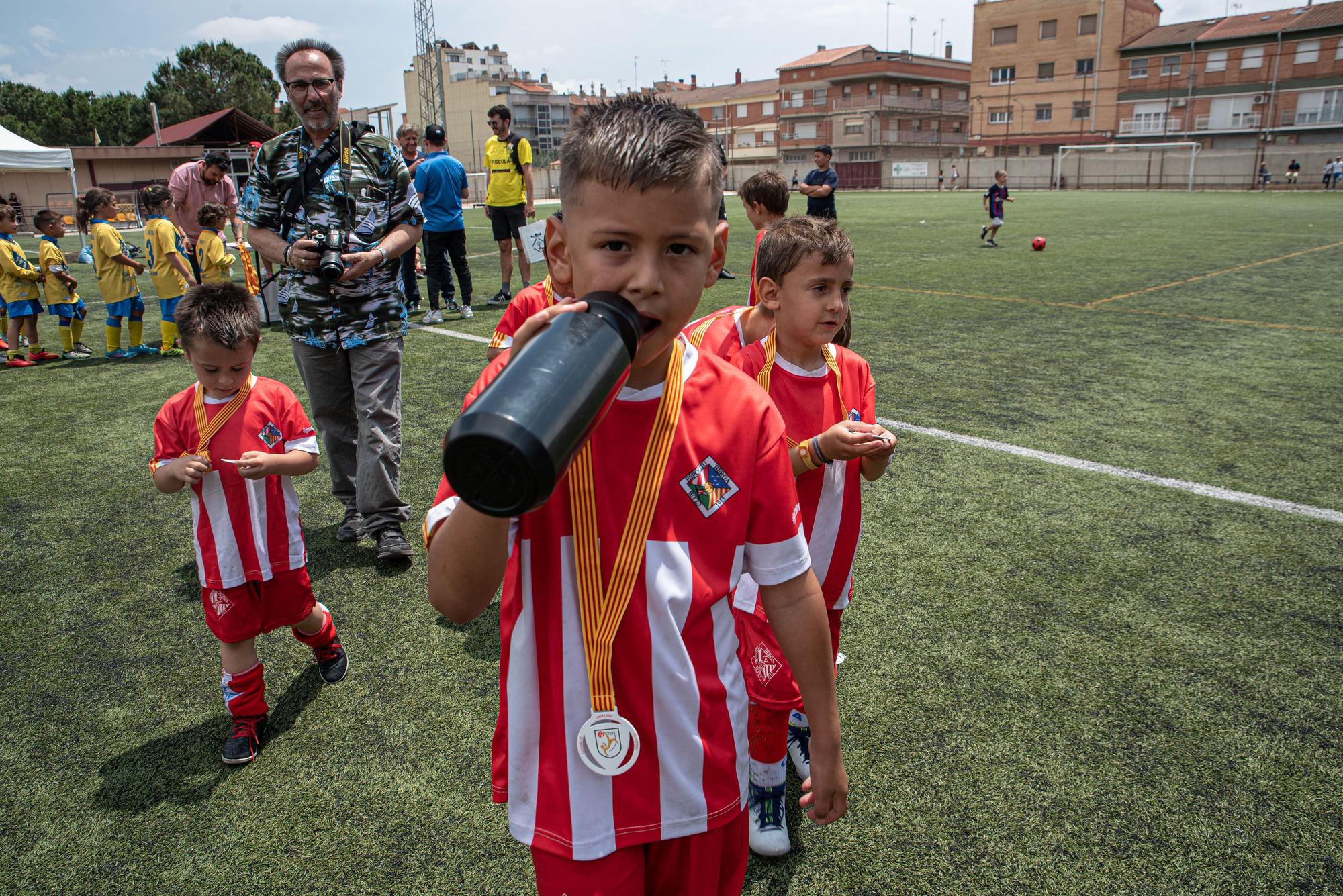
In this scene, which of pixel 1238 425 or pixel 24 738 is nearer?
pixel 24 738

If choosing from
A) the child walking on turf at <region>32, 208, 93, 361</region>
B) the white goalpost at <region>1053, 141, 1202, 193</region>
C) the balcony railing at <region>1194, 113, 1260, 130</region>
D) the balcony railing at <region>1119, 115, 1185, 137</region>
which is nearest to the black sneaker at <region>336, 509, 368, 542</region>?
the child walking on turf at <region>32, 208, 93, 361</region>

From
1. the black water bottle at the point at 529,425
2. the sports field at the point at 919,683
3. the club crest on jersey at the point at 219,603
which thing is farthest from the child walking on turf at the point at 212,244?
the black water bottle at the point at 529,425

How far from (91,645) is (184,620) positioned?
36 cm

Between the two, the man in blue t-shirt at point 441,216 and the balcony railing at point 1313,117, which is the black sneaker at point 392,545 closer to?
the man in blue t-shirt at point 441,216

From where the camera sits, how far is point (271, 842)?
2588 millimetres

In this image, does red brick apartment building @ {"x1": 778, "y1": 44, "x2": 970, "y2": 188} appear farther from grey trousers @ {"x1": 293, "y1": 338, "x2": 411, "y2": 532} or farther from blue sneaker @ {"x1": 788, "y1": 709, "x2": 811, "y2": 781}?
blue sneaker @ {"x1": 788, "y1": 709, "x2": 811, "y2": 781}

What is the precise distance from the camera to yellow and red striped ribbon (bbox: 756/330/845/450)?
8.79 feet

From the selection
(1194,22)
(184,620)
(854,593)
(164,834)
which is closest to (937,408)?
(854,593)

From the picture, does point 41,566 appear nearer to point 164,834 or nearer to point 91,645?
point 91,645

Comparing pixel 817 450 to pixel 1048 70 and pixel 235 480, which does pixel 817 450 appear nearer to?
pixel 235 480

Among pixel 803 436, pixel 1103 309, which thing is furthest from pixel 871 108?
pixel 803 436

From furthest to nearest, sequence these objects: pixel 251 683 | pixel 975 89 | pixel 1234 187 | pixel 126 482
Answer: pixel 975 89 < pixel 1234 187 < pixel 126 482 < pixel 251 683

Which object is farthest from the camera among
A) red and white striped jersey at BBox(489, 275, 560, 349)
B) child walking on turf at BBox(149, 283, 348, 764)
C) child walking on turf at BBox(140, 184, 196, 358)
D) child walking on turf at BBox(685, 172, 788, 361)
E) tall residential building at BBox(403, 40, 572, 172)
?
tall residential building at BBox(403, 40, 572, 172)

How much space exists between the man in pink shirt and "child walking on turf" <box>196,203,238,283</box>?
28 centimetres
